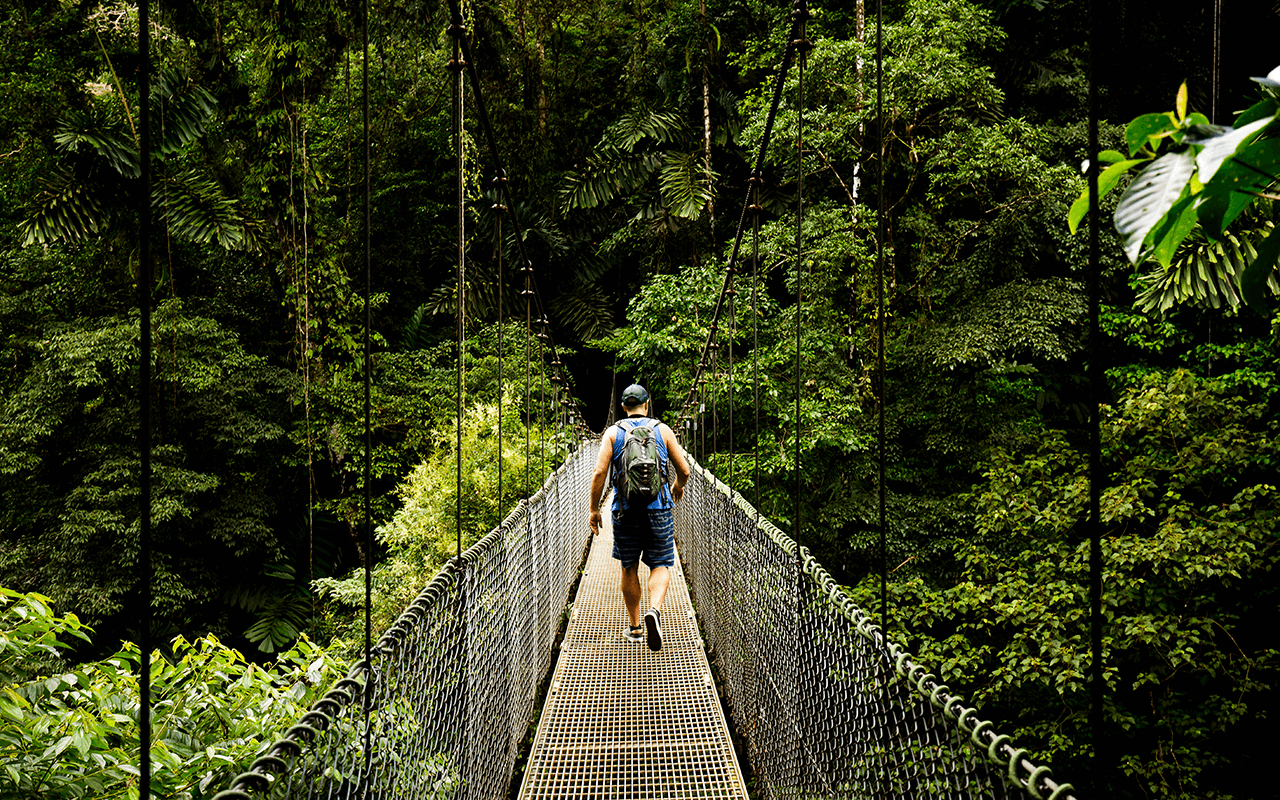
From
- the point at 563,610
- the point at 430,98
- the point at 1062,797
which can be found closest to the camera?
the point at 1062,797

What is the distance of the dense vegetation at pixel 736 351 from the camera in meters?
4.56

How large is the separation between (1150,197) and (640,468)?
1.82 metres

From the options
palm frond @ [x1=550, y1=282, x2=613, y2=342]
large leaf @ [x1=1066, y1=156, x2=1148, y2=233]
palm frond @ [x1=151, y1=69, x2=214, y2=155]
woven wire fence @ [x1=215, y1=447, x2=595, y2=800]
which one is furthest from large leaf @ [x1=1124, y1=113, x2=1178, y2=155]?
palm frond @ [x1=550, y1=282, x2=613, y2=342]

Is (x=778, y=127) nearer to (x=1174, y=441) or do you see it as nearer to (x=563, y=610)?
(x=1174, y=441)

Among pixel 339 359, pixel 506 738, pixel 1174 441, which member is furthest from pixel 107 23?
pixel 1174 441

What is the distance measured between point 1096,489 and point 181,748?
1.28 metres

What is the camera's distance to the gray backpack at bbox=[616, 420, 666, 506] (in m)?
2.18

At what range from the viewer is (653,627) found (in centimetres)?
229

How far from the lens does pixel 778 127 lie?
5.94 m

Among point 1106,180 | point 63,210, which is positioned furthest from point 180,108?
point 1106,180

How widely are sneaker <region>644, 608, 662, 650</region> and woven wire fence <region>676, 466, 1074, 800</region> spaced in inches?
7.8

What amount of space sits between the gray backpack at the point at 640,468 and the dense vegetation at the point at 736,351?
1.57 m

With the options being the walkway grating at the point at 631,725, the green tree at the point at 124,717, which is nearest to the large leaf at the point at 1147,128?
the green tree at the point at 124,717

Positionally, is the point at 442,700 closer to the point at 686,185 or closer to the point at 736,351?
the point at 686,185
